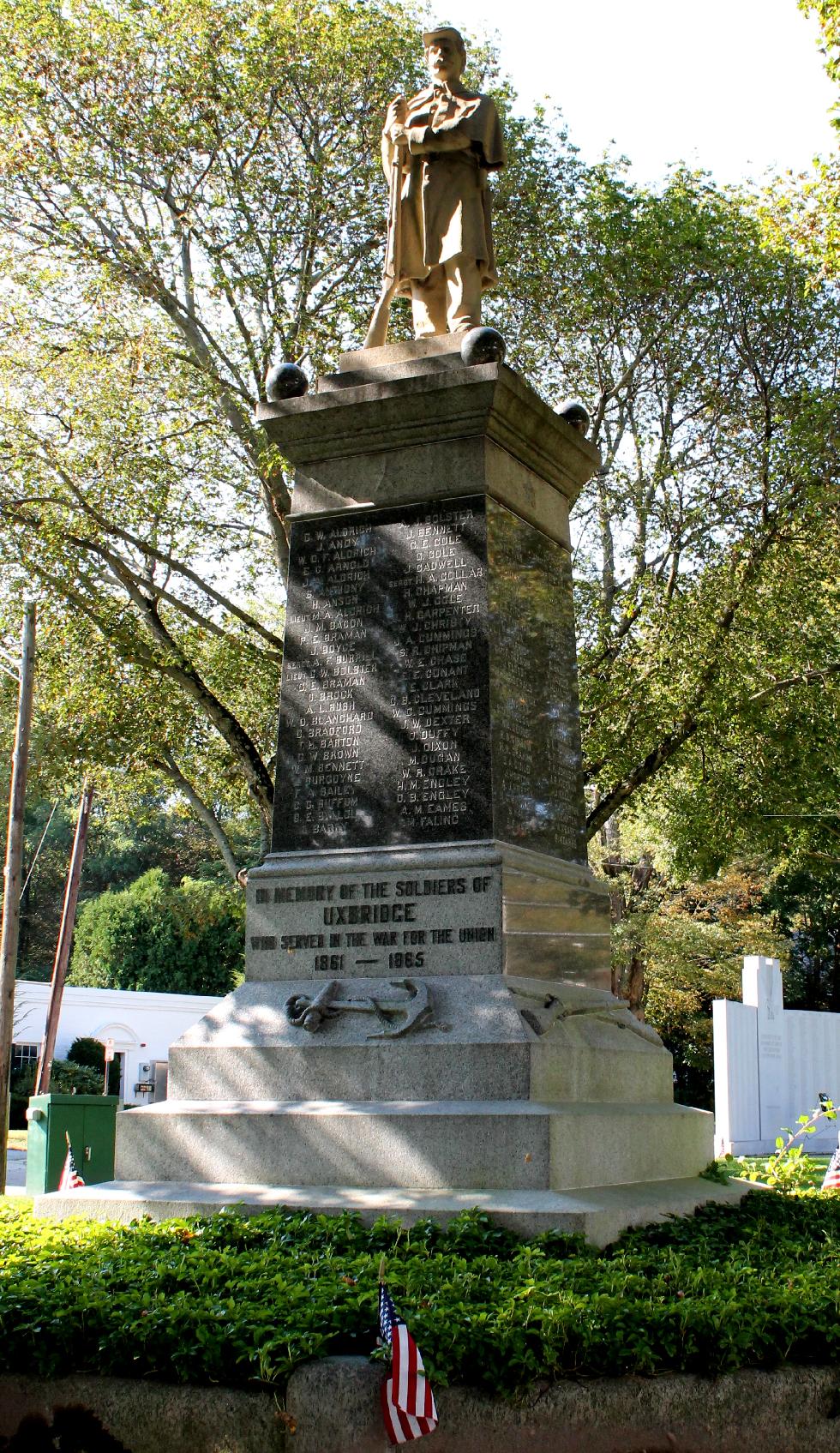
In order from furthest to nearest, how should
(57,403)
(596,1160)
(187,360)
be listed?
(187,360)
(57,403)
(596,1160)

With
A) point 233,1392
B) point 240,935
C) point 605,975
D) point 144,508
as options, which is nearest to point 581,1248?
point 233,1392

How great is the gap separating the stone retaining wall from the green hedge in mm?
61

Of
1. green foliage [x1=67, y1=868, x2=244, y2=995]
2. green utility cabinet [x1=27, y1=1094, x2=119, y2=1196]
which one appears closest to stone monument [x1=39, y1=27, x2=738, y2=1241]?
green utility cabinet [x1=27, y1=1094, x2=119, y2=1196]

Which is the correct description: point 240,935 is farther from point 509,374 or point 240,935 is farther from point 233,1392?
point 233,1392

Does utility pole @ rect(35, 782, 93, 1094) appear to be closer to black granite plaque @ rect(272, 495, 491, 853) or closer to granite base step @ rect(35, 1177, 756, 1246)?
black granite plaque @ rect(272, 495, 491, 853)

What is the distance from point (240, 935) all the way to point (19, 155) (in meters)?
31.9

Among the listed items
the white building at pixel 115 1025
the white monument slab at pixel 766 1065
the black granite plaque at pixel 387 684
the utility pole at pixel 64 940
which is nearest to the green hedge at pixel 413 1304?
the black granite plaque at pixel 387 684

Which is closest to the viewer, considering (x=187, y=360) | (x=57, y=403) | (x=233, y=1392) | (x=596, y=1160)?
(x=233, y=1392)

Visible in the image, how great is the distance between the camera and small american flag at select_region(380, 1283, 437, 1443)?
429 centimetres

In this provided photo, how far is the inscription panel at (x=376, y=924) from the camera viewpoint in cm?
765

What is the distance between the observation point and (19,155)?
19281mm

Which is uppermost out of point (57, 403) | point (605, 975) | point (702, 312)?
point (702, 312)

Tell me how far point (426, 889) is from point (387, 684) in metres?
1.28

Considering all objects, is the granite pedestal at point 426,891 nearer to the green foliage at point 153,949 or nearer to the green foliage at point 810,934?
the green foliage at point 810,934
